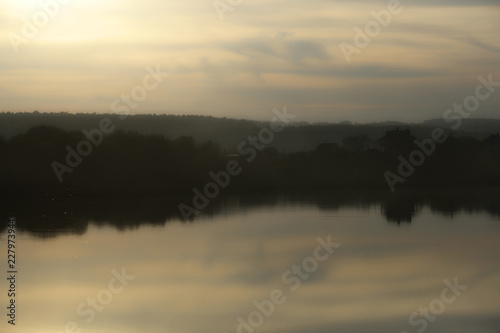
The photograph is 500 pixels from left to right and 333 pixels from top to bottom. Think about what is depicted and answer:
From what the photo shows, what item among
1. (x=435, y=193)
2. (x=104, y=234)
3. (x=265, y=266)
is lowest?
(x=265, y=266)

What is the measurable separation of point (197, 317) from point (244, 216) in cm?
878

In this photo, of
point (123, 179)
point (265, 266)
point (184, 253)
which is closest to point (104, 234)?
point (184, 253)

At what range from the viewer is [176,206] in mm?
18062

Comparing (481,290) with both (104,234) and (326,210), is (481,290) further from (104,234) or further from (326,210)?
(326,210)

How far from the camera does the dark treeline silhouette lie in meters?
22.2

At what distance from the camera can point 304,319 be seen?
7.26 m
